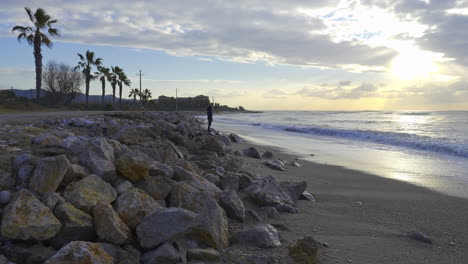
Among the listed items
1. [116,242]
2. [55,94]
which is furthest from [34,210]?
[55,94]

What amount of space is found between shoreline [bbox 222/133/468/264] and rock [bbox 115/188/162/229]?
55.0 inches

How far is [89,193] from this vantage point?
115 inches

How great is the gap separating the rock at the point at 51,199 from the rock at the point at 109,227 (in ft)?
1.05

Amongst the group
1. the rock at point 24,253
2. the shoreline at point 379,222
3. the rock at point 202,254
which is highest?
the rock at point 24,253

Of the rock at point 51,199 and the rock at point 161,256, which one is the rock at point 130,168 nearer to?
the rock at point 51,199

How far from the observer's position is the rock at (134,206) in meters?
2.78

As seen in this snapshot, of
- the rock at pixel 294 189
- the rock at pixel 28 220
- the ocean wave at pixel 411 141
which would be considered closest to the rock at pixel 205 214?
the rock at pixel 28 220

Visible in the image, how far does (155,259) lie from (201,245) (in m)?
0.49

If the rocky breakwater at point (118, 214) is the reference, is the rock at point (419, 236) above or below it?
below

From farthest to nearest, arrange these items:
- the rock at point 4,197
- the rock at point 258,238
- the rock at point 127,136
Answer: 1. the rock at point 127,136
2. the rock at point 258,238
3. the rock at point 4,197

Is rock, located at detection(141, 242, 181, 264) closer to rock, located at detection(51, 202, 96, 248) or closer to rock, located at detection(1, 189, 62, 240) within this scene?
rock, located at detection(51, 202, 96, 248)

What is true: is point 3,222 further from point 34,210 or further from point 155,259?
point 155,259

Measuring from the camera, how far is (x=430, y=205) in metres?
5.02

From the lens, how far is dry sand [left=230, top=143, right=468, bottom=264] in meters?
3.22
